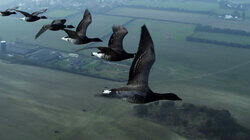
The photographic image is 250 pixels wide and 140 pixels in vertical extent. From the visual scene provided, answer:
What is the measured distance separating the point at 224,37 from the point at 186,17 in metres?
36.5

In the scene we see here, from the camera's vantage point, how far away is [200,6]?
Answer: 19250 centimetres

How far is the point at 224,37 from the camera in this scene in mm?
136000

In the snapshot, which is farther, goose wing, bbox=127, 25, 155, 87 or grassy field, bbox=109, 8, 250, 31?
grassy field, bbox=109, 8, 250, 31

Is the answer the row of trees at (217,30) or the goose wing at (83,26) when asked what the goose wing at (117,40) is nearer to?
the goose wing at (83,26)

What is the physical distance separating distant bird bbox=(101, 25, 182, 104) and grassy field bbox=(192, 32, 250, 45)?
131 meters

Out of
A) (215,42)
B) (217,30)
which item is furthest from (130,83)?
(217,30)

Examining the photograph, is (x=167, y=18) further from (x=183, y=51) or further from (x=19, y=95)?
(x=19, y=95)

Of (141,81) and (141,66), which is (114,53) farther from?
(141,81)

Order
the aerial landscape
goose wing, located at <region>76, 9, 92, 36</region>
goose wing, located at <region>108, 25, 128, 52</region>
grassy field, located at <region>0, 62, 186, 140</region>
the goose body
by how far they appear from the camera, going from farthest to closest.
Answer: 1. grassy field, located at <region>0, 62, 186, 140</region>
2. the aerial landscape
3. goose wing, located at <region>76, 9, 92, 36</region>
4. goose wing, located at <region>108, 25, 128, 52</region>
5. the goose body

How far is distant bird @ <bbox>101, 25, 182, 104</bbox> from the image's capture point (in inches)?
320

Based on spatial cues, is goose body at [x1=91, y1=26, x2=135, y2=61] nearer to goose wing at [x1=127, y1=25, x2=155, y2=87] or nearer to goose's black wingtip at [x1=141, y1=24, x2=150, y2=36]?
goose wing at [x1=127, y1=25, x2=155, y2=87]

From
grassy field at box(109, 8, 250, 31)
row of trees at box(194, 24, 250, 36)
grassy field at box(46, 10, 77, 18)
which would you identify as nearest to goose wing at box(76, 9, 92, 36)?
row of trees at box(194, 24, 250, 36)

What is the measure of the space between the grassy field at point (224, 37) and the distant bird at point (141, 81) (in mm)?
130506

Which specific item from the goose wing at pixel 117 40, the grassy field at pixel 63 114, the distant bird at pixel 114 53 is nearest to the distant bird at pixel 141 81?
the distant bird at pixel 114 53
